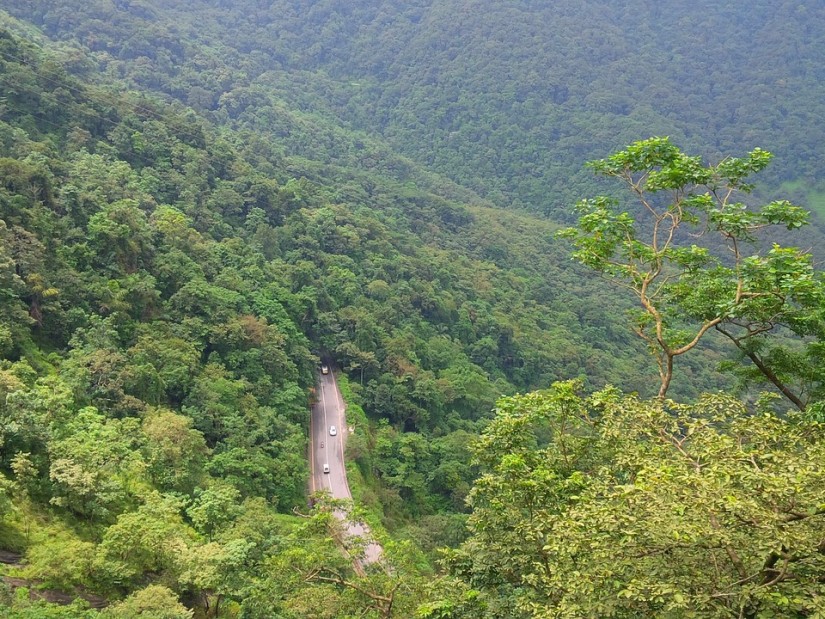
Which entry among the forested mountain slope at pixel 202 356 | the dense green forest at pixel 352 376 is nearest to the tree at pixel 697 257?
the dense green forest at pixel 352 376

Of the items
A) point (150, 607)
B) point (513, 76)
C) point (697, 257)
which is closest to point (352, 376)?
point (150, 607)

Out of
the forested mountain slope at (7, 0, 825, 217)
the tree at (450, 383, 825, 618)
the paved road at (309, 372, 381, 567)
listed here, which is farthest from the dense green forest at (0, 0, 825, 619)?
the forested mountain slope at (7, 0, 825, 217)

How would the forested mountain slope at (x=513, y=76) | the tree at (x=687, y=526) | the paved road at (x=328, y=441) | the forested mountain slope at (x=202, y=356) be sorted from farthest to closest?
1. the forested mountain slope at (x=513, y=76)
2. the paved road at (x=328, y=441)
3. the forested mountain slope at (x=202, y=356)
4. the tree at (x=687, y=526)

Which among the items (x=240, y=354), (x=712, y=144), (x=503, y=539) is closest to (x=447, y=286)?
(x=240, y=354)

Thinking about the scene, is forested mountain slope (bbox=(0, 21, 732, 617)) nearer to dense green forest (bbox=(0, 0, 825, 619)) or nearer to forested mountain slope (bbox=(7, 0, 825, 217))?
dense green forest (bbox=(0, 0, 825, 619))

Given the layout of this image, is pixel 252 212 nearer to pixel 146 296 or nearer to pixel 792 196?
pixel 146 296

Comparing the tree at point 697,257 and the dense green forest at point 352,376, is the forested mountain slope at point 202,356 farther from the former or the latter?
the tree at point 697,257
